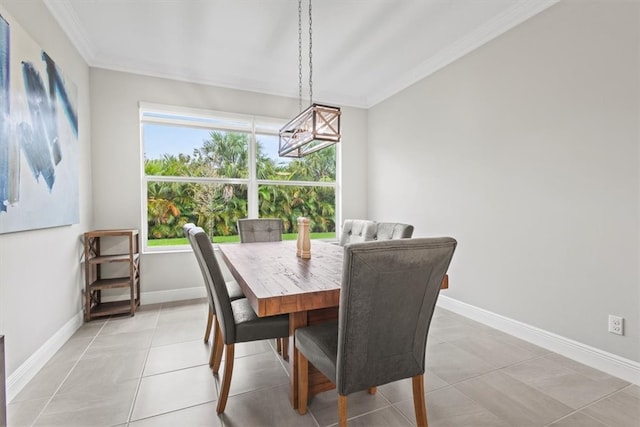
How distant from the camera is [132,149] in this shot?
3.43 metres

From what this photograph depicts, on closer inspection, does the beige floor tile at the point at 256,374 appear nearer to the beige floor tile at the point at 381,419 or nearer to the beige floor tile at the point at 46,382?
the beige floor tile at the point at 381,419

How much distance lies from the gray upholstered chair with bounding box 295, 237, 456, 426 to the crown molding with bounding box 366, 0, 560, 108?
239 centimetres

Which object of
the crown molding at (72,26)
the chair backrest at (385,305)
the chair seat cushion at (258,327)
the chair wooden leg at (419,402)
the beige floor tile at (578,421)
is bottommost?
the beige floor tile at (578,421)

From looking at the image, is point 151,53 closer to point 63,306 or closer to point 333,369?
point 63,306

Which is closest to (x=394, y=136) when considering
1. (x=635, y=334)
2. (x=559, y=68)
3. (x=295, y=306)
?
(x=559, y=68)

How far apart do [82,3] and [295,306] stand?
2.99 metres

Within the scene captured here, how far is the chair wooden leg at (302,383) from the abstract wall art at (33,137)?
182 cm

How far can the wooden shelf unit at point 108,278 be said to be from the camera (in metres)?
2.94

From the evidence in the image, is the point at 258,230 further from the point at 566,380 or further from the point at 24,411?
the point at 566,380

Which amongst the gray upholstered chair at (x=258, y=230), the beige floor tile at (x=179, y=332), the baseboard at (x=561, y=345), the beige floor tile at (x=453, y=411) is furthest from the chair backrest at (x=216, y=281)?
the baseboard at (x=561, y=345)

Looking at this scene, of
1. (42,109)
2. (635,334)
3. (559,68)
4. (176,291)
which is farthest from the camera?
(176,291)

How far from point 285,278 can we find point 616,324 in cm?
225

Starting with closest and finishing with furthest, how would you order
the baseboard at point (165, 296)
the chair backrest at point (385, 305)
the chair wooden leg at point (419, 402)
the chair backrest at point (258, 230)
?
the chair backrest at point (385, 305)
the chair wooden leg at point (419, 402)
the chair backrest at point (258, 230)
the baseboard at point (165, 296)

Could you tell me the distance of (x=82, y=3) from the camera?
243 centimetres
